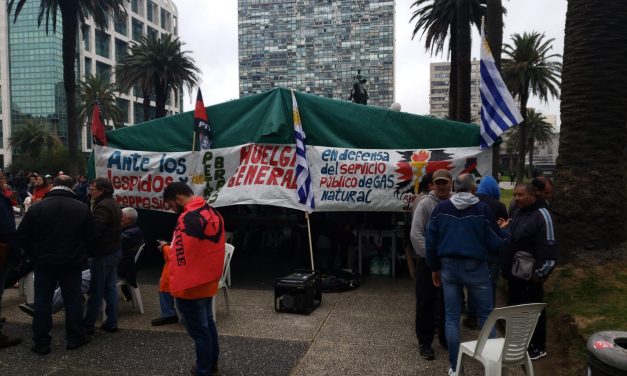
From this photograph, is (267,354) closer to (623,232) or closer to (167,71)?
(623,232)

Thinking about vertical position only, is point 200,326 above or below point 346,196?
below

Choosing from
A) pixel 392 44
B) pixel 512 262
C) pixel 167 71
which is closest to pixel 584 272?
pixel 512 262

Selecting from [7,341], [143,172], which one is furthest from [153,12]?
[7,341]

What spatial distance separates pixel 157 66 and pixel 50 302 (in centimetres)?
2859

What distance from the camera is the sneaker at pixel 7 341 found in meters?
4.81

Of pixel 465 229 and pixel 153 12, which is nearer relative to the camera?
pixel 465 229

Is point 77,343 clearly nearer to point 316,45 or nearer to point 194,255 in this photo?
point 194,255

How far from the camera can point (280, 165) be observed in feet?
24.0

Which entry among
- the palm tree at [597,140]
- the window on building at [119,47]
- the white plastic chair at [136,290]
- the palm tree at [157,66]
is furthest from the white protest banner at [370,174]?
the window on building at [119,47]

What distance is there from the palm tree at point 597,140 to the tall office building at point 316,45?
111 metres

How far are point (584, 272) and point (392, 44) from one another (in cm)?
11719

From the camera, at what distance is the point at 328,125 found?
7.55 m

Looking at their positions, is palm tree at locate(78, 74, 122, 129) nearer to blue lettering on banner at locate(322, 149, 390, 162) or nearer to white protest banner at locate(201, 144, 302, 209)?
white protest banner at locate(201, 144, 302, 209)

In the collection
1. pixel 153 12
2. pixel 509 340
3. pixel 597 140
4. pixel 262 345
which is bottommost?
pixel 262 345
